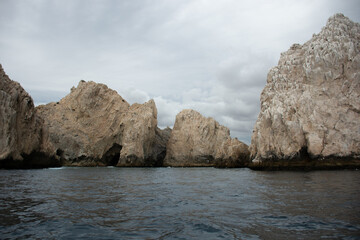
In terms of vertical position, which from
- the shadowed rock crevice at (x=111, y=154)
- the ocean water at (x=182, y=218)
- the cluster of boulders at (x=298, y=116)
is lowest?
the ocean water at (x=182, y=218)

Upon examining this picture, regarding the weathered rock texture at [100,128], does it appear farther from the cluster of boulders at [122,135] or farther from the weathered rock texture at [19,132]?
the weathered rock texture at [19,132]

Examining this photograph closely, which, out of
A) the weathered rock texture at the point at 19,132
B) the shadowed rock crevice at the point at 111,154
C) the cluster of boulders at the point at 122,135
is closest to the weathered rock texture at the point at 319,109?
the cluster of boulders at the point at 122,135

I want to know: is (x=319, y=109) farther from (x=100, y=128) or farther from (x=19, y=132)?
(x=100, y=128)

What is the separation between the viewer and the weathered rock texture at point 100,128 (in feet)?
250

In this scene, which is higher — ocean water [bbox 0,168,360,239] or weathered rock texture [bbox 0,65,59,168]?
weathered rock texture [bbox 0,65,59,168]

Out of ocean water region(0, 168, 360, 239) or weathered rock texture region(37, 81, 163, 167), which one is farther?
weathered rock texture region(37, 81, 163, 167)

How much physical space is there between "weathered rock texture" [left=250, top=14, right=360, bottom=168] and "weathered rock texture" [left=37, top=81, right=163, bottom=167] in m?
36.9

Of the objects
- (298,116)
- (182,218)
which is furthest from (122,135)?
(182,218)

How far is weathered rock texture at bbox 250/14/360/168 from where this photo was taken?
4088cm

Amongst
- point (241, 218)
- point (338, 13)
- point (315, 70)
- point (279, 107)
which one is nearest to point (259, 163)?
point (279, 107)

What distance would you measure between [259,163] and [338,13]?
31.0 metres

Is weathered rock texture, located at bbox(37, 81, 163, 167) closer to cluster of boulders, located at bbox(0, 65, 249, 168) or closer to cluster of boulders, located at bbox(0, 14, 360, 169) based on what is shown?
cluster of boulders, located at bbox(0, 65, 249, 168)

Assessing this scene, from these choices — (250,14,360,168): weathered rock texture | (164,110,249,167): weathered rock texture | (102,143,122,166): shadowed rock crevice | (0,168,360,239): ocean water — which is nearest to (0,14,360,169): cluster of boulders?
(250,14,360,168): weathered rock texture

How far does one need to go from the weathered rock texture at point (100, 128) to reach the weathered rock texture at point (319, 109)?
121 feet
